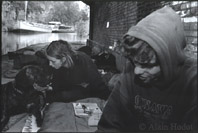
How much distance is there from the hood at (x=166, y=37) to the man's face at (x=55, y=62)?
90 centimetres

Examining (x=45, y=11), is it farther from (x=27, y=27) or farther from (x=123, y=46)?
(x=123, y=46)

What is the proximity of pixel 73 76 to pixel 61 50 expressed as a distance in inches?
13.5

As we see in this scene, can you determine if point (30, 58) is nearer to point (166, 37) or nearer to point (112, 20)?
point (112, 20)

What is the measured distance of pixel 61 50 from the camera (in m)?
3.05

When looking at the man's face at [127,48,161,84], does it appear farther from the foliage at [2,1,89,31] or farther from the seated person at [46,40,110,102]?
the foliage at [2,1,89,31]

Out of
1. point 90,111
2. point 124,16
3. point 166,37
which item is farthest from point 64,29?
point 166,37

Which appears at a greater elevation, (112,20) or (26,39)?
(112,20)

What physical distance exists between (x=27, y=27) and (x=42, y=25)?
0.60 feet

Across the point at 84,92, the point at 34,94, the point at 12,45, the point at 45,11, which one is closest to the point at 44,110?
the point at 34,94

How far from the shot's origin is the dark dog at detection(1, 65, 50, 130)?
119 inches

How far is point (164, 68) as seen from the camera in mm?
2766

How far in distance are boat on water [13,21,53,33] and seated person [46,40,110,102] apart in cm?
28

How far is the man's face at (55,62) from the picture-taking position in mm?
3042

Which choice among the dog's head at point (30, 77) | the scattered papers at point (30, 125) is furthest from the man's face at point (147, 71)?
the scattered papers at point (30, 125)
